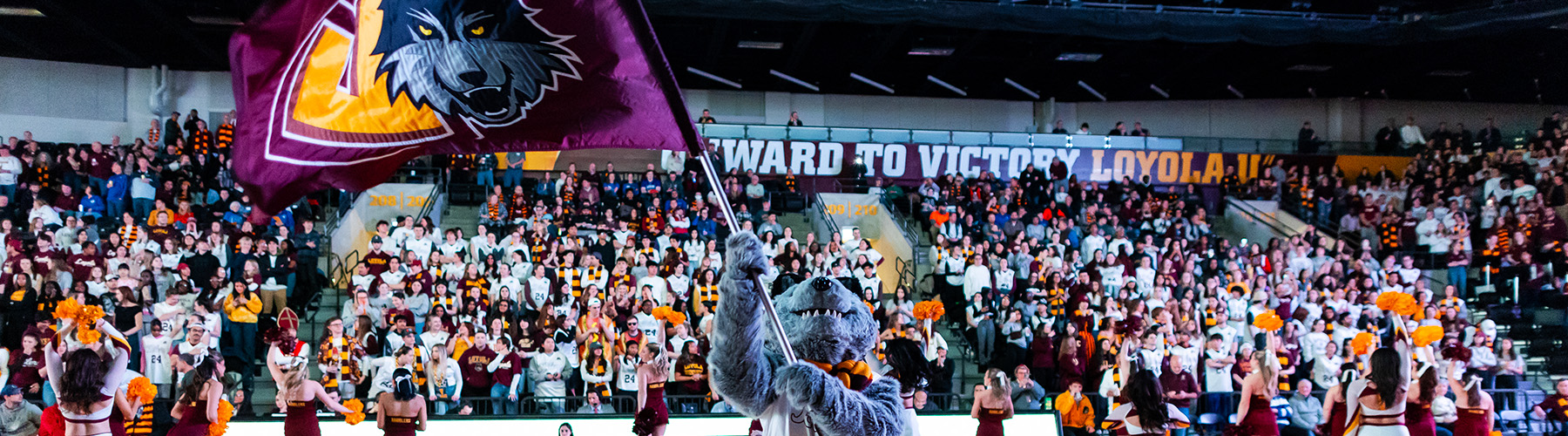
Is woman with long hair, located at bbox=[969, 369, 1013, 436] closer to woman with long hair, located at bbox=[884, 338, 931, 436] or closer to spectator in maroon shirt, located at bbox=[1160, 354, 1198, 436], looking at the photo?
spectator in maroon shirt, located at bbox=[1160, 354, 1198, 436]

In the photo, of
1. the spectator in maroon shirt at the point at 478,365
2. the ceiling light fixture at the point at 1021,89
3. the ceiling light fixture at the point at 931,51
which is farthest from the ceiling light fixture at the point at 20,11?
the ceiling light fixture at the point at 1021,89

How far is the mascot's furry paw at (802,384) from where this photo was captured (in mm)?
3588

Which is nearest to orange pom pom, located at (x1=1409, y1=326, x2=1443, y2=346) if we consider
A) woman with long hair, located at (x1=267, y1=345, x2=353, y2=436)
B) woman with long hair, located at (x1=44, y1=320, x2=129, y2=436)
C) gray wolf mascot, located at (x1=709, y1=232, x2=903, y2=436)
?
gray wolf mascot, located at (x1=709, y1=232, x2=903, y2=436)

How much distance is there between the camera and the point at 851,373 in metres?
4.12

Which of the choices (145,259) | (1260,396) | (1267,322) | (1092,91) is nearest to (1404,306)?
(1267,322)

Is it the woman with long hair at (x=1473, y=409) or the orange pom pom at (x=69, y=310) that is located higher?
the orange pom pom at (x=69, y=310)

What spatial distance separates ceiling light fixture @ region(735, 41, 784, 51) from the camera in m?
22.9

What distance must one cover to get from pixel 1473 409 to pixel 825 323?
8426mm

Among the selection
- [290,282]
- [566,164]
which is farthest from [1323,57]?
[290,282]

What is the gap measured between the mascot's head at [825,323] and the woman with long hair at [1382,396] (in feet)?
19.5

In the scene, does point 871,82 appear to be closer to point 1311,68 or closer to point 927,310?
point 1311,68

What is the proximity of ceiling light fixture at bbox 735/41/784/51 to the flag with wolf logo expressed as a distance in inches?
705

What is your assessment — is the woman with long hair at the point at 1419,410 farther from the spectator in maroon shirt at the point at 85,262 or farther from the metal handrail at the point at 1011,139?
the metal handrail at the point at 1011,139

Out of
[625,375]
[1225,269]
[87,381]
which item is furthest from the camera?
[1225,269]
